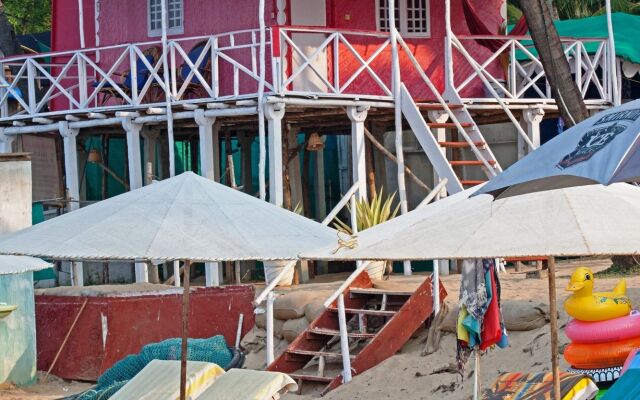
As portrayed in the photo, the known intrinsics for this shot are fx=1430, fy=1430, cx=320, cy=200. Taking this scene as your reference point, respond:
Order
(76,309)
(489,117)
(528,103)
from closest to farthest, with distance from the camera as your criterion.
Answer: (76,309) < (528,103) < (489,117)

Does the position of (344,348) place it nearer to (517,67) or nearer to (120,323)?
(120,323)

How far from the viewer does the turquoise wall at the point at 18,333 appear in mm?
16922

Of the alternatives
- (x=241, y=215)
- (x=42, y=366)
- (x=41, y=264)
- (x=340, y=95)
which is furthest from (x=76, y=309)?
(x=241, y=215)

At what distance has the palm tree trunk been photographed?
17844 millimetres

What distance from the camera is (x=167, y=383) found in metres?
12.4

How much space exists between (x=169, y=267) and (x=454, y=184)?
6326mm

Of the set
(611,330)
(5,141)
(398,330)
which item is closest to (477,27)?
(398,330)

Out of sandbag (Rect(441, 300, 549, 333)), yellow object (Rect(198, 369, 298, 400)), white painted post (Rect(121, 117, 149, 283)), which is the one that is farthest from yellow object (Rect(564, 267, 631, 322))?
white painted post (Rect(121, 117, 149, 283))

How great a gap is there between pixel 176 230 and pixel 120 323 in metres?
7.34

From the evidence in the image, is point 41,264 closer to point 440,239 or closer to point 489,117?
point 440,239

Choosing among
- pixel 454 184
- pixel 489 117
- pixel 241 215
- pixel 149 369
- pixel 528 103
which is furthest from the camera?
pixel 489 117

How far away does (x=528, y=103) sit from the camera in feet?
69.6

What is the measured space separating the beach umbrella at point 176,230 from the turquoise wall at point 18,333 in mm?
6041

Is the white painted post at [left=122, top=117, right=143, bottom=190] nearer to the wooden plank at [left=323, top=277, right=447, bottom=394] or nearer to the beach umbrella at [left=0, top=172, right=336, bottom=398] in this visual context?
the wooden plank at [left=323, top=277, right=447, bottom=394]
